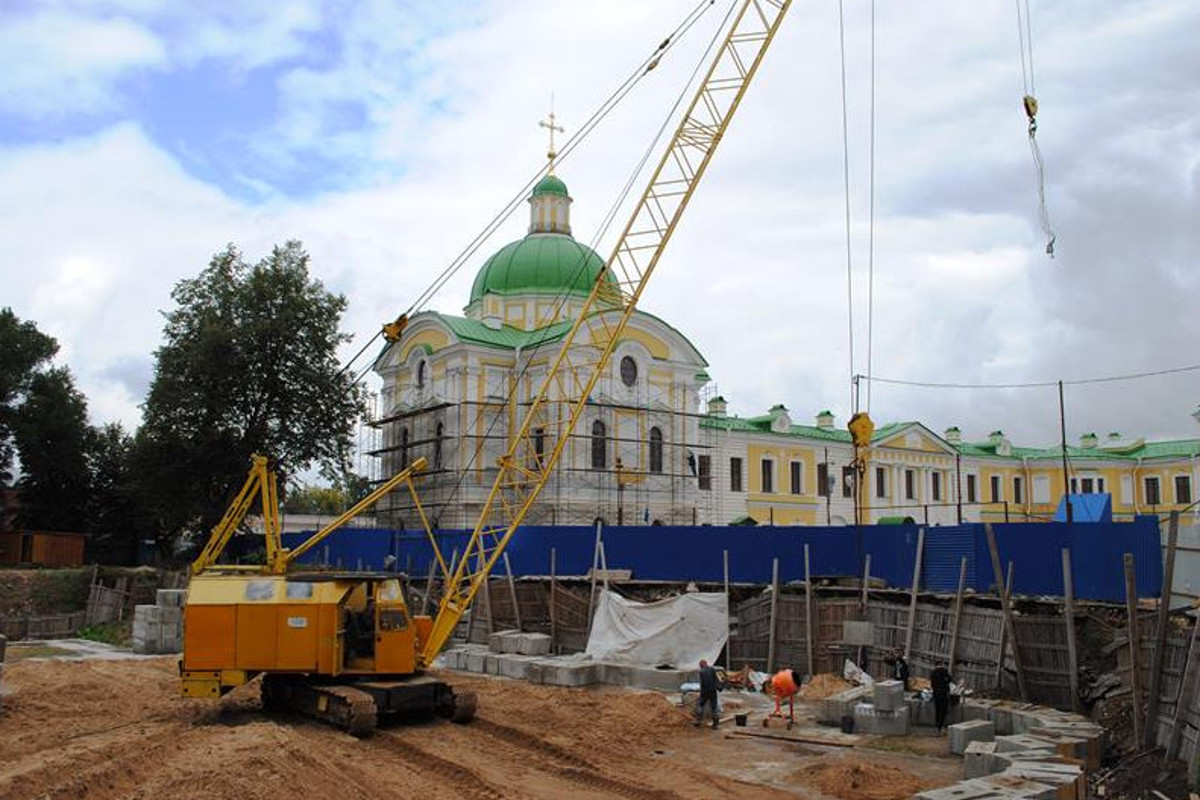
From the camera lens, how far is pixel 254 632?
17.3 m

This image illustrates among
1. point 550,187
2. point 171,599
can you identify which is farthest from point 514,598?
point 550,187

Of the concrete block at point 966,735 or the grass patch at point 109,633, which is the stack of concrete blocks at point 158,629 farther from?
the concrete block at point 966,735

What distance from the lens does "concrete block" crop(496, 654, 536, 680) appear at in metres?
23.5

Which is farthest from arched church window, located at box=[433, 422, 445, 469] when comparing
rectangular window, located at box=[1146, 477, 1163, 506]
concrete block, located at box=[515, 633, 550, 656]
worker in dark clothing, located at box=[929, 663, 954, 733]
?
rectangular window, located at box=[1146, 477, 1163, 506]

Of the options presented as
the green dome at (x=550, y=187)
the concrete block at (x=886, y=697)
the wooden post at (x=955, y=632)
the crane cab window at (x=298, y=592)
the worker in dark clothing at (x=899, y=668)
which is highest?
the green dome at (x=550, y=187)

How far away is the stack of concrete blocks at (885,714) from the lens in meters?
17.3

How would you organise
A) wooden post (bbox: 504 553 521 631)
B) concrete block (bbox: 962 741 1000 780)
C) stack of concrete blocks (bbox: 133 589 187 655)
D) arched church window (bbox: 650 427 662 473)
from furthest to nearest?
arched church window (bbox: 650 427 662 473) → stack of concrete blocks (bbox: 133 589 187 655) → wooden post (bbox: 504 553 521 631) → concrete block (bbox: 962 741 1000 780)

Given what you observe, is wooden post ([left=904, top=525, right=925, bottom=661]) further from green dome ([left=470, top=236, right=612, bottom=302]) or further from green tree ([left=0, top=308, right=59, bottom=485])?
green tree ([left=0, top=308, right=59, bottom=485])

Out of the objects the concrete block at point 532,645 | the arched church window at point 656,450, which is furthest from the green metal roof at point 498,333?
the concrete block at point 532,645

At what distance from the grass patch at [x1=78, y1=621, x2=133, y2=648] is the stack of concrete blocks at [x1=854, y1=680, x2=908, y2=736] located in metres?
22.9

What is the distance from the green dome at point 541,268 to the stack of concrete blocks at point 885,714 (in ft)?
109

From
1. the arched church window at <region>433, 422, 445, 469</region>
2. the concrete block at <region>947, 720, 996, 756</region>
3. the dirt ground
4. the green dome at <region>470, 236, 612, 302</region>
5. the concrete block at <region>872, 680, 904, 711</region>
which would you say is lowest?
the dirt ground

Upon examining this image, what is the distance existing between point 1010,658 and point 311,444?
108 ft

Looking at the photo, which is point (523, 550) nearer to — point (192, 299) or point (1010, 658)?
point (1010, 658)
